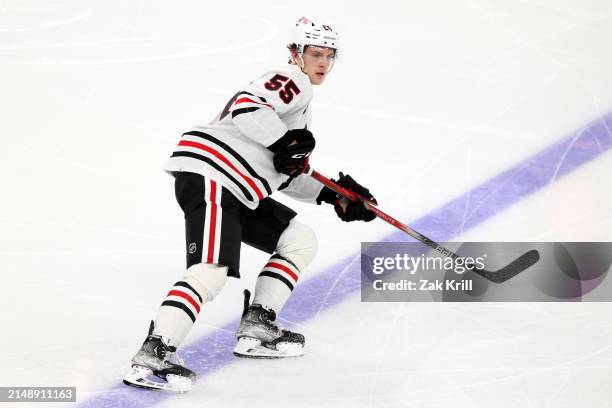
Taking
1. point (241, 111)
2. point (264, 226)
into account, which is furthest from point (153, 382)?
point (241, 111)

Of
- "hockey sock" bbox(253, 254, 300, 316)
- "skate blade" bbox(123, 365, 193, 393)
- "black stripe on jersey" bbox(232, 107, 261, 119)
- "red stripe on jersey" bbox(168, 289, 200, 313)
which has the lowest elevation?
"skate blade" bbox(123, 365, 193, 393)

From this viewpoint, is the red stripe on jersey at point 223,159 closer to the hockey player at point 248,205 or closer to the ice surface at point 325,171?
the hockey player at point 248,205

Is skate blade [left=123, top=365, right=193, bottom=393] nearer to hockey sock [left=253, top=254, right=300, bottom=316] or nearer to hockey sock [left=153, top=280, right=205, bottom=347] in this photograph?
hockey sock [left=153, top=280, right=205, bottom=347]

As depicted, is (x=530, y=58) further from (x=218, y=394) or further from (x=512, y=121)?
(x=218, y=394)

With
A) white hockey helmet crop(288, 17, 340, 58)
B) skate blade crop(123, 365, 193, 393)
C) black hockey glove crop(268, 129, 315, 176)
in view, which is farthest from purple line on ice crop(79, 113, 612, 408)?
white hockey helmet crop(288, 17, 340, 58)

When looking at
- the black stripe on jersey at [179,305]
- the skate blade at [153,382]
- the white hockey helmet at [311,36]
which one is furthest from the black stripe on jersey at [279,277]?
the white hockey helmet at [311,36]

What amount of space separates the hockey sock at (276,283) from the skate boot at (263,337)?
28 mm

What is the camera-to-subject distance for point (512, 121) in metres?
4.52

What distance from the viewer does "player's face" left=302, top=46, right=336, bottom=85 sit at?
2906mm

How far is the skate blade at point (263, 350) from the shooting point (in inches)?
109

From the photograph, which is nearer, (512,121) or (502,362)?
(502,362)

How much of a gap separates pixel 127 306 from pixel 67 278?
30 centimetres

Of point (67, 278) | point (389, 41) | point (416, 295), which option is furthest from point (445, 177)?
point (67, 278)

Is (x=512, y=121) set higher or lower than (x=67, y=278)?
higher
